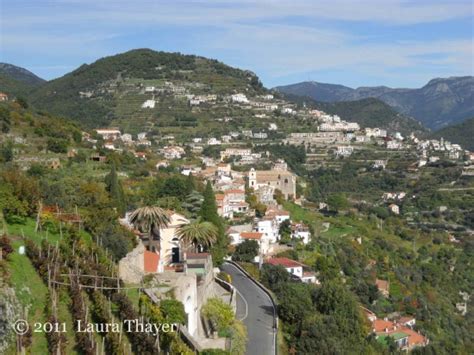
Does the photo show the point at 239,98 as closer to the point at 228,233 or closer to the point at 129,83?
the point at 129,83

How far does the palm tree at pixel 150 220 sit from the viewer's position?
22.1m

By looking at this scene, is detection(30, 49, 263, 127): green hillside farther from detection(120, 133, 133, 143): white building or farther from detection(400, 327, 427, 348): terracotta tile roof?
detection(400, 327, 427, 348): terracotta tile roof

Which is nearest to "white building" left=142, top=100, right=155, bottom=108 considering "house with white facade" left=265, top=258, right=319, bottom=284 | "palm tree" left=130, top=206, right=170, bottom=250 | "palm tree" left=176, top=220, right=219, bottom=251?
"house with white facade" left=265, top=258, right=319, bottom=284

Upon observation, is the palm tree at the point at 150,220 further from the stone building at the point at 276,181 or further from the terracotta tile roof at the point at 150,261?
the stone building at the point at 276,181

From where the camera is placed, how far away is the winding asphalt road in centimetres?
1781

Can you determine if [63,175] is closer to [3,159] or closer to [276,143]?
[3,159]

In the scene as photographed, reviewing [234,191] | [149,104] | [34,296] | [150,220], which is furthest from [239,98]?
[34,296]

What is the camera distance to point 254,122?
96.4 metres

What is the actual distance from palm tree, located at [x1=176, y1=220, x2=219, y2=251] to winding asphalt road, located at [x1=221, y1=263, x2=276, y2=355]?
80.2 inches

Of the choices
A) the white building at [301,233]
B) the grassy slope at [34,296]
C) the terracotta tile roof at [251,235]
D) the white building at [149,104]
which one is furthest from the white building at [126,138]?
the grassy slope at [34,296]

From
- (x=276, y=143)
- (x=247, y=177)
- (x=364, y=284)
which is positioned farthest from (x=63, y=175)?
(x=276, y=143)

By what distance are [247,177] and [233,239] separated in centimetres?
2021

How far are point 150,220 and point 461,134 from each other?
14235cm

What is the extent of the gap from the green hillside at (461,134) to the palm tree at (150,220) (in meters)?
131
